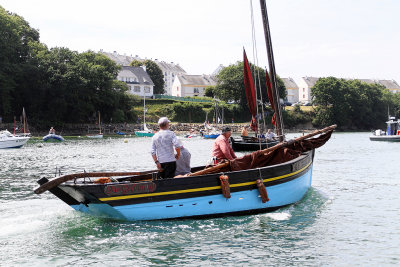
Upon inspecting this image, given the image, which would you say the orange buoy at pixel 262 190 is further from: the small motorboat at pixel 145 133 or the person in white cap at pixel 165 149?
the small motorboat at pixel 145 133

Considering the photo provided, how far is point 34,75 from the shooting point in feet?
259

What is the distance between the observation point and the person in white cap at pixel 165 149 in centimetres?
1196

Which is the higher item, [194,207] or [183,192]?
[183,192]

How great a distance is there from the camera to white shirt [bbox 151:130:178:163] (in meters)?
12.0

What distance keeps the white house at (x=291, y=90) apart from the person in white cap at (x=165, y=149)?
162468 mm

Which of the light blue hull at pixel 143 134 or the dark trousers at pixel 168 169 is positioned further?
the light blue hull at pixel 143 134

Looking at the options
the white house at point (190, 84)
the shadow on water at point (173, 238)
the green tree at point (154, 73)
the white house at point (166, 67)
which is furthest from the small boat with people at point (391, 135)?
the white house at point (166, 67)

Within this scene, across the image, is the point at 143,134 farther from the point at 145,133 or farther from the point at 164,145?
the point at 164,145

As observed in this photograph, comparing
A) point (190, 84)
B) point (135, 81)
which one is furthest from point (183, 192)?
point (190, 84)

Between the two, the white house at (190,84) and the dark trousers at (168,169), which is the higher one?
the white house at (190,84)

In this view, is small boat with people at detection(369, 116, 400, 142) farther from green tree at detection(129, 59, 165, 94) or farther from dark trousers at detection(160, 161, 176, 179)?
green tree at detection(129, 59, 165, 94)

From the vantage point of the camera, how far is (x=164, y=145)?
12031 mm

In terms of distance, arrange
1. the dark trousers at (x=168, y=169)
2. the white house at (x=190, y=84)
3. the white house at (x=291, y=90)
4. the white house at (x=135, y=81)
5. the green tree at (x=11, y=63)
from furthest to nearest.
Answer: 1. the white house at (x=291, y=90)
2. the white house at (x=190, y=84)
3. the white house at (x=135, y=81)
4. the green tree at (x=11, y=63)
5. the dark trousers at (x=168, y=169)

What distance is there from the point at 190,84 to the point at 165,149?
146 meters
